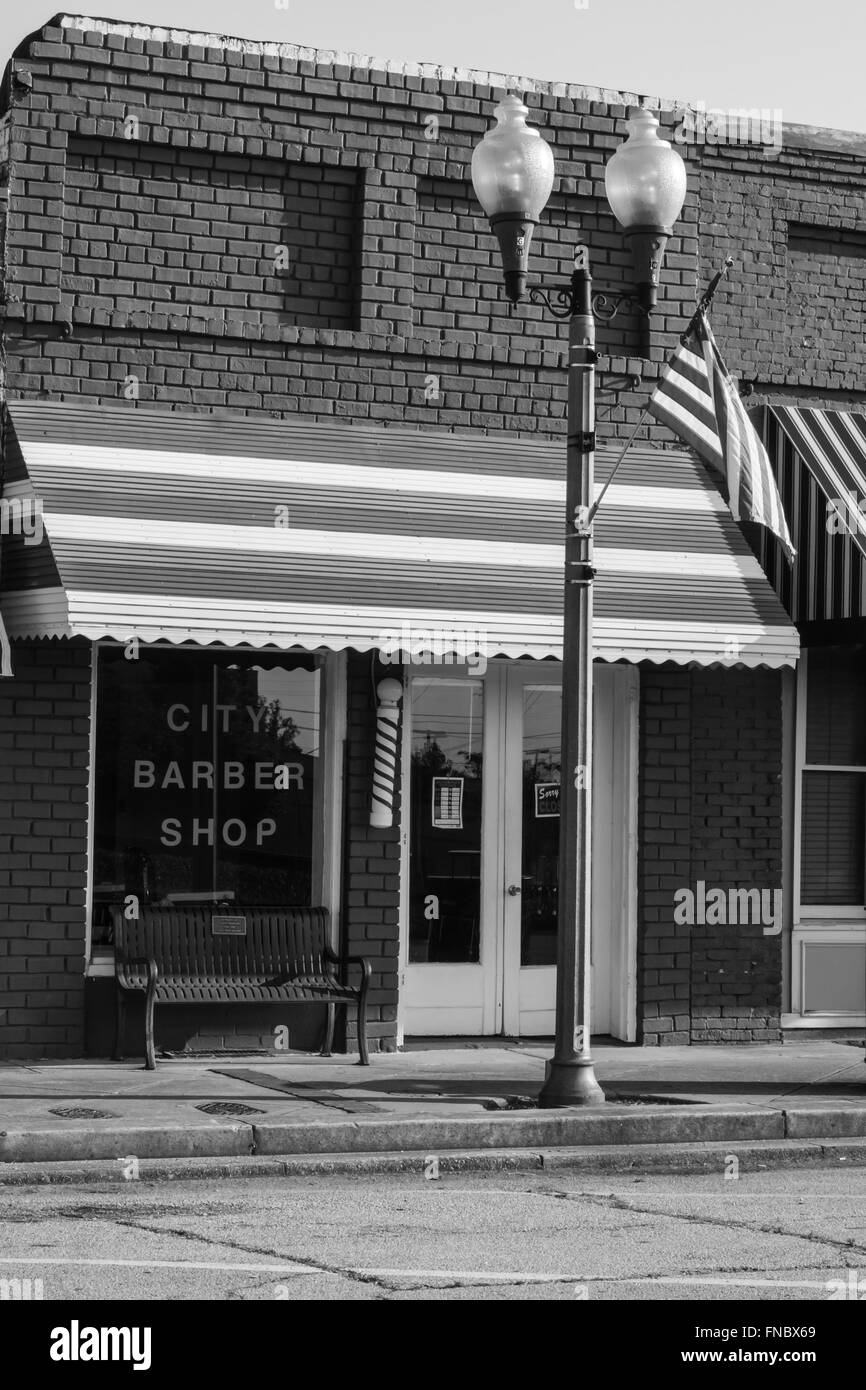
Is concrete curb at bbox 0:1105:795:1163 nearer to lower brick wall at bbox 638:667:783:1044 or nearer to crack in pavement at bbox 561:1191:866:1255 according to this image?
crack in pavement at bbox 561:1191:866:1255

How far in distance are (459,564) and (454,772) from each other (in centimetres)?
167

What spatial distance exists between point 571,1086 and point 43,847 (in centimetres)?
361

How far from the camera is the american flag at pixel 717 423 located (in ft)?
39.0

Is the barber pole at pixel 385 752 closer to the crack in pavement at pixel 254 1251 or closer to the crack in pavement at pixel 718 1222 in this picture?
the crack in pavement at pixel 718 1222

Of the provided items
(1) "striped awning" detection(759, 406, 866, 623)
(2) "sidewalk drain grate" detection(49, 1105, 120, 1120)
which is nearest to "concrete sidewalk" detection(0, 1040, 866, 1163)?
(2) "sidewalk drain grate" detection(49, 1105, 120, 1120)

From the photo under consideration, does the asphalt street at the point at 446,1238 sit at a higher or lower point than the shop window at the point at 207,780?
lower

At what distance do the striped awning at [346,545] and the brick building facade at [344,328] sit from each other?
26 cm

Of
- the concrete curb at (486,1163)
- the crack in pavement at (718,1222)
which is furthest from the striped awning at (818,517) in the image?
the crack in pavement at (718,1222)

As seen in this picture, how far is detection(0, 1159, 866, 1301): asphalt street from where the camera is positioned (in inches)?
259

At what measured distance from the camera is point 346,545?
1192cm

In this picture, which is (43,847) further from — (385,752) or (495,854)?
(495,854)

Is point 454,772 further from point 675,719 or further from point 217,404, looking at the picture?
point 217,404

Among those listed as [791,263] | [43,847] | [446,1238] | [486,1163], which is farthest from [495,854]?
[446,1238]
